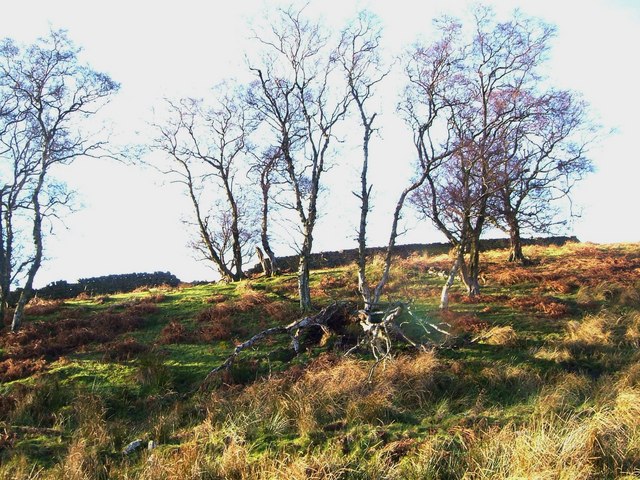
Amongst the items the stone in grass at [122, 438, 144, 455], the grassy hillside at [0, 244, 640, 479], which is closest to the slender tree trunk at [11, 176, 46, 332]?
the grassy hillside at [0, 244, 640, 479]

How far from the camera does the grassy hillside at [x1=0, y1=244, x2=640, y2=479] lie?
25.2ft

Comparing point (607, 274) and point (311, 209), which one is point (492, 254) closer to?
point (607, 274)

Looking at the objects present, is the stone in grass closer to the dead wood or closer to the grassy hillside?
the grassy hillside

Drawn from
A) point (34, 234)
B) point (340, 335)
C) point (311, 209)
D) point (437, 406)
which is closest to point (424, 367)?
point (437, 406)

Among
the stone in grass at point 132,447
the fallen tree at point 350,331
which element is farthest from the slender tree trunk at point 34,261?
the stone in grass at point 132,447

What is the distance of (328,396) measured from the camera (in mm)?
9867

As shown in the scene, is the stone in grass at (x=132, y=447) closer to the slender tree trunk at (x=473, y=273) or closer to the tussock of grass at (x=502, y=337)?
the tussock of grass at (x=502, y=337)

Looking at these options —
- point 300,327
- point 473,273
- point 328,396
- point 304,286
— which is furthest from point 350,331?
point 473,273

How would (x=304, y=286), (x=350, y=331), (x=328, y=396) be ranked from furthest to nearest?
(x=304, y=286), (x=350, y=331), (x=328, y=396)

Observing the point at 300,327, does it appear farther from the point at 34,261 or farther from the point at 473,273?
the point at 34,261

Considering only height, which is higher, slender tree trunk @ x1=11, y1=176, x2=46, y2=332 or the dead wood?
slender tree trunk @ x1=11, y1=176, x2=46, y2=332

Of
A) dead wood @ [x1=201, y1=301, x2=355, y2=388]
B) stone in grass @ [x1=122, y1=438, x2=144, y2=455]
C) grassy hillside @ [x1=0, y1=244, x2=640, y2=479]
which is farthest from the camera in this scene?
dead wood @ [x1=201, y1=301, x2=355, y2=388]

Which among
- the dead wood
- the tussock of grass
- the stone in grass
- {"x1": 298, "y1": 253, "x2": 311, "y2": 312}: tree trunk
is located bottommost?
the stone in grass

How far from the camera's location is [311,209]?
17141mm
